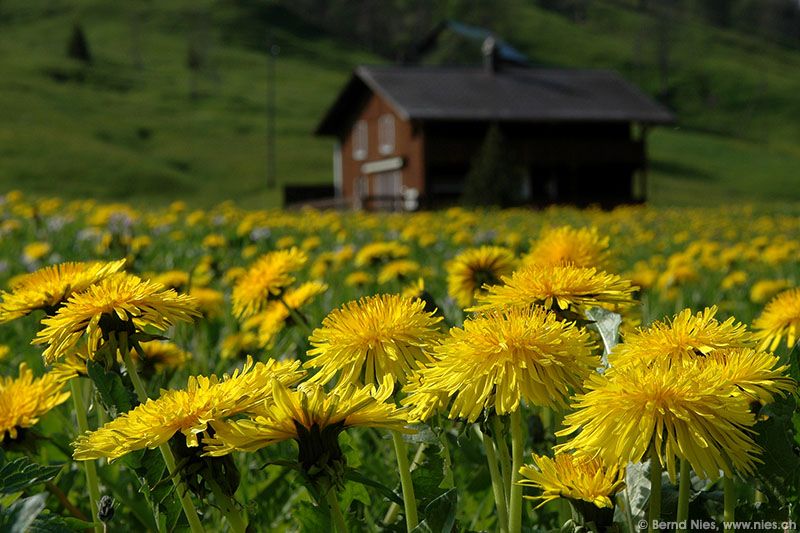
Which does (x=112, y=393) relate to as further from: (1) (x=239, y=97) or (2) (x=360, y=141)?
(1) (x=239, y=97)

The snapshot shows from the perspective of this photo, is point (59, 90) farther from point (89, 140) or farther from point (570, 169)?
point (570, 169)

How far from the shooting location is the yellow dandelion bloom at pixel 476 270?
1.79 meters

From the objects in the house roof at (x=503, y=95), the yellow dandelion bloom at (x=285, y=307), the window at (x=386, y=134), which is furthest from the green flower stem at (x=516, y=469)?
the window at (x=386, y=134)

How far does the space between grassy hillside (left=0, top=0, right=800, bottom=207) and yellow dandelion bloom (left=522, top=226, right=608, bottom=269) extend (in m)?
29.4

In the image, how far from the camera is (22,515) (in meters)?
0.72

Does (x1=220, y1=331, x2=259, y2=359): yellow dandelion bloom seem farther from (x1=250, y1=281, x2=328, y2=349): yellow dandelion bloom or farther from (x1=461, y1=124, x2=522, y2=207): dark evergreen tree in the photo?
(x1=461, y1=124, x2=522, y2=207): dark evergreen tree

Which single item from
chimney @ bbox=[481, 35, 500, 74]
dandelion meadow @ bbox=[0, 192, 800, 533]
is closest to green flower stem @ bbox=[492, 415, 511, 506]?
dandelion meadow @ bbox=[0, 192, 800, 533]

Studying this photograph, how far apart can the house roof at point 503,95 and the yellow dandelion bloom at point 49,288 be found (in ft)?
86.5

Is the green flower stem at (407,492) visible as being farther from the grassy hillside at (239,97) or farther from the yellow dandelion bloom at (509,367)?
the grassy hillside at (239,97)

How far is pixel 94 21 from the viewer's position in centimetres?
8150

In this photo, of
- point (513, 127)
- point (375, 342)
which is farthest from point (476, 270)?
point (513, 127)

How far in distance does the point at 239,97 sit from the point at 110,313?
61.1 meters

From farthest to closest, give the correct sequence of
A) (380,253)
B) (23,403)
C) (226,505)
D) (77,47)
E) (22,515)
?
(77,47)
(380,253)
(23,403)
(226,505)
(22,515)

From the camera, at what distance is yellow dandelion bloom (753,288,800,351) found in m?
1.39
